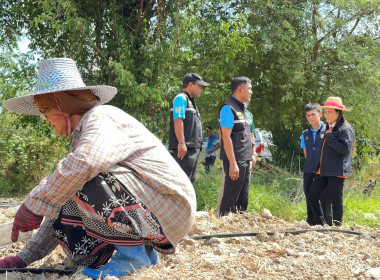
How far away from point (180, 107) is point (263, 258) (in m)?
3.34

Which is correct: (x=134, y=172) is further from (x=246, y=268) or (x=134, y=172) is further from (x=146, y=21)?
(x=146, y=21)

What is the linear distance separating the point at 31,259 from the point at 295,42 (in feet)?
Answer: 29.0

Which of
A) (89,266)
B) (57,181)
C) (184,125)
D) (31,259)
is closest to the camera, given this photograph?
(57,181)

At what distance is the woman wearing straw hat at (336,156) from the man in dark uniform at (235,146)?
0.89 meters

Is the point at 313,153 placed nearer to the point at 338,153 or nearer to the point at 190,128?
the point at 338,153

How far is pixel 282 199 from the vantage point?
7426 millimetres

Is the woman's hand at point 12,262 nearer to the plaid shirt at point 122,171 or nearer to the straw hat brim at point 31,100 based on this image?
the plaid shirt at point 122,171

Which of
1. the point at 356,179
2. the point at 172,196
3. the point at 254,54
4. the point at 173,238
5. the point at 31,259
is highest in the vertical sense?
the point at 254,54

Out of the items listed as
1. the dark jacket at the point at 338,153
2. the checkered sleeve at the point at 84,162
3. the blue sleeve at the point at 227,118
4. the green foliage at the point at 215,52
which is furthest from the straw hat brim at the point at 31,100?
the green foliage at the point at 215,52

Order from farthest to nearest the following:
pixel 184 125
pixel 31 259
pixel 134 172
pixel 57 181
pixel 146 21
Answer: pixel 146 21 → pixel 184 125 → pixel 31 259 → pixel 134 172 → pixel 57 181

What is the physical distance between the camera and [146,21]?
8688mm

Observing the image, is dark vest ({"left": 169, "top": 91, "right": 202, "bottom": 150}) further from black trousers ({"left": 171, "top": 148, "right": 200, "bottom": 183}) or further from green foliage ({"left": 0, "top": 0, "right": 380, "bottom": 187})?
green foliage ({"left": 0, "top": 0, "right": 380, "bottom": 187})

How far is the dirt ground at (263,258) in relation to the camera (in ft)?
10.4

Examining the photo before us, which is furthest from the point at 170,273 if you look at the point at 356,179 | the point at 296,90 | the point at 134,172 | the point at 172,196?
the point at 296,90
